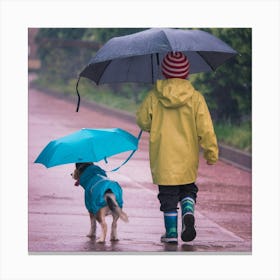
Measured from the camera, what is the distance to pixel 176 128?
26.9 feet

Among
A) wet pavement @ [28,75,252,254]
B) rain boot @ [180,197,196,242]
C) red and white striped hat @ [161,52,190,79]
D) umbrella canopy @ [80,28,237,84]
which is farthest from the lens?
wet pavement @ [28,75,252,254]

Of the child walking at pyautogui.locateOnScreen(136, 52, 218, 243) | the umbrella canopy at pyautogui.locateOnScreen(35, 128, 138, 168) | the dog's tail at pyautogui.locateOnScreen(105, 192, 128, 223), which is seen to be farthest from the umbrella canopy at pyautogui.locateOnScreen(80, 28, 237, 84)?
the dog's tail at pyautogui.locateOnScreen(105, 192, 128, 223)

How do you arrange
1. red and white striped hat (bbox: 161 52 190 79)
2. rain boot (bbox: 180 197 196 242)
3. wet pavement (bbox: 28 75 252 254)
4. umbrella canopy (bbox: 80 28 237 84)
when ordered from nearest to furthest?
umbrella canopy (bbox: 80 28 237 84), rain boot (bbox: 180 197 196 242), red and white striped hat (bbox: 161 52 190 79), wet pavement (bbox: 28 75 252 254)

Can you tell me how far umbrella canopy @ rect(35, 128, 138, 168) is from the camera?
816cm

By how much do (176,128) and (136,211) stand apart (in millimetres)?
2526

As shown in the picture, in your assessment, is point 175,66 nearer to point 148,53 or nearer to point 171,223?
point 148,53

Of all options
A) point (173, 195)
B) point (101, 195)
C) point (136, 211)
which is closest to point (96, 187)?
point (101, 195)

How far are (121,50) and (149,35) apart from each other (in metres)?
0.26

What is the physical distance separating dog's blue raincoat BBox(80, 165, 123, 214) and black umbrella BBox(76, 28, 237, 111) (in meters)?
0.89

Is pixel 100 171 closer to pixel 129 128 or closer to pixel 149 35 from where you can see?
pixel 149 35

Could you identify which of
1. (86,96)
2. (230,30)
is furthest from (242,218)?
(86,96)

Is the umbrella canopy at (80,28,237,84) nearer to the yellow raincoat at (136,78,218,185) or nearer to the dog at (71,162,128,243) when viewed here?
the yellow raincoat at (136,78,218,185)

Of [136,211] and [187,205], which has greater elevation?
[187,205]

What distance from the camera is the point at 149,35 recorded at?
320 inches
